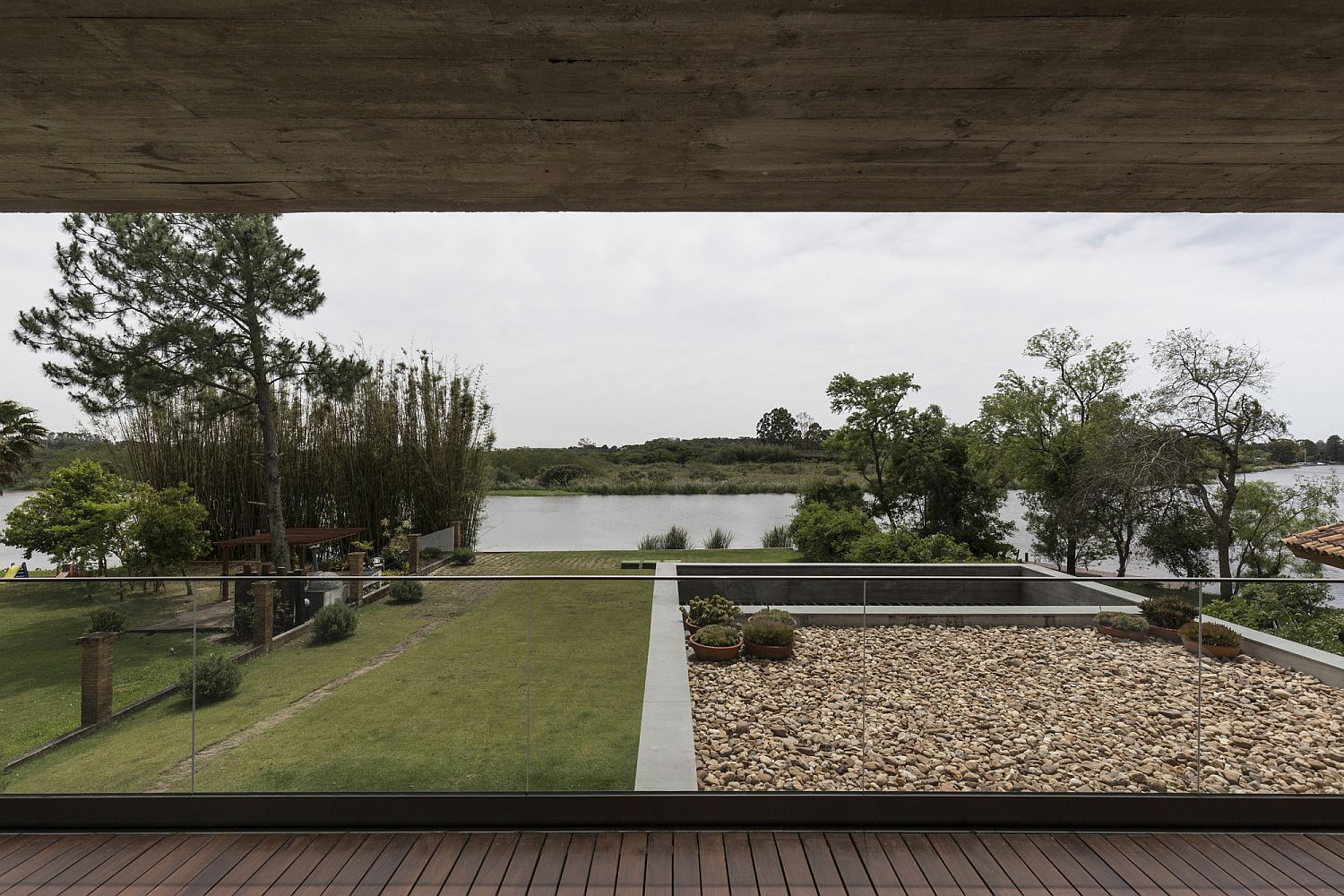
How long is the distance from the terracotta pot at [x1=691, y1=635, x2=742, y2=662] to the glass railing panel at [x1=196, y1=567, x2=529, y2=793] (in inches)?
98.1

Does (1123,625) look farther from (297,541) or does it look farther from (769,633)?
(297,541)

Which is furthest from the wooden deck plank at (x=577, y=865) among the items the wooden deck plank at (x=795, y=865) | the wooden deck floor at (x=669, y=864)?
the wooden deck plank at (x=795, y=865)

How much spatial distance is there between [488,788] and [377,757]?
0.43 m

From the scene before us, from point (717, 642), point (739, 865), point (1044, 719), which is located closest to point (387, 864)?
point (739, 865)

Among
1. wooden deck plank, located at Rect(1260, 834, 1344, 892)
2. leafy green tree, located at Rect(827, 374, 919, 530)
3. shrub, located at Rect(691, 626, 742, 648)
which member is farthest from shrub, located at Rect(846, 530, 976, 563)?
wooden deck plank, located at Rect(1260, 834, 1344, 892)

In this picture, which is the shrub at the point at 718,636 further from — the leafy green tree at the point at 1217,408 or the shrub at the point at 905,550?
the leafy green tree at the point at 1217,408

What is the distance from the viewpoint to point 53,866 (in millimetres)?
2092

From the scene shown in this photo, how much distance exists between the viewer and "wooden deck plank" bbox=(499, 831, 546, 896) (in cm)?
199

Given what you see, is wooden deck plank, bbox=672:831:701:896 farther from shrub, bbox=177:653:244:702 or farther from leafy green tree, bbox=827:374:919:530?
leafy green tree, bbox=827:374:919:530

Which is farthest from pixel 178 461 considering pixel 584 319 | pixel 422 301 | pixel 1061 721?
pixel 1061 721

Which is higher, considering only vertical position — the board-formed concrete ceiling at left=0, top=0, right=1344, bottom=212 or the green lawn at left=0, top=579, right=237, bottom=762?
the board-formed concrete ceiling at left=0, top=0, right=1344, bottom=212

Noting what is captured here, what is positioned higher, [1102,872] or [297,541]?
[297,541]

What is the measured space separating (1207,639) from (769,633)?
2.46 meters

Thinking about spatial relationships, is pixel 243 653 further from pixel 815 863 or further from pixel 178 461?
pixel 178 461
